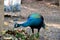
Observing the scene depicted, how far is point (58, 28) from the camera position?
7.50 meters

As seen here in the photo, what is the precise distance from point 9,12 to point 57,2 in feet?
14.1

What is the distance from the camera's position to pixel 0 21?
153 inches

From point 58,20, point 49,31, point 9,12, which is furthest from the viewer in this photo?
point 9,12

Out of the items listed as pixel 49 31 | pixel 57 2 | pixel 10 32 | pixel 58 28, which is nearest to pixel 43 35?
pixel 49 31

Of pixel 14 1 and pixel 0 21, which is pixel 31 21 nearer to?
pixel 0 21

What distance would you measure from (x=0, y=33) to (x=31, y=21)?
5.70 feet

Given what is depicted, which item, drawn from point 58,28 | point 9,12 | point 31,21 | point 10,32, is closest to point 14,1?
point 9,12

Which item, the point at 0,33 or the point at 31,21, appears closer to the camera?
the point at 0,33

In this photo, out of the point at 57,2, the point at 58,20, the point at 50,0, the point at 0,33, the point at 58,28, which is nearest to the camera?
the point at 0,33

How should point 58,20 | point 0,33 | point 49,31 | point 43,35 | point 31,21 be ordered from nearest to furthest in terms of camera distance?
1. point 0,33
2. point 31,21
3. point 43,35
4. point 49,31
5. point 58,20

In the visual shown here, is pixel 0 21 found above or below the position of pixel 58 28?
above

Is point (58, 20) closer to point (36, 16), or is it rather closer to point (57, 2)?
point (36, 16)

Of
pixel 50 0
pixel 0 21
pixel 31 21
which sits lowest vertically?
pixel 50 0

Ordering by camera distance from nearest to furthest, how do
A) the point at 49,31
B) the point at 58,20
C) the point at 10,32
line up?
the point at 10,32 < the point at 49,31 < the point at 58,20
